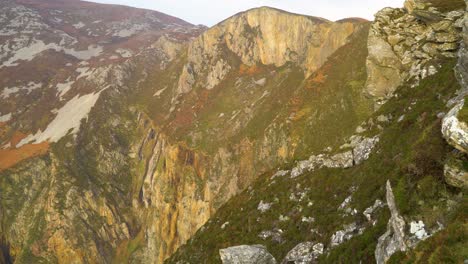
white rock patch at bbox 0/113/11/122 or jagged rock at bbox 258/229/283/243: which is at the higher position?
jagged rock at bbox 258/229/283/243

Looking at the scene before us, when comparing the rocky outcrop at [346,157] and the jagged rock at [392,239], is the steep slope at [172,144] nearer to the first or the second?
the rocky outcrop at [346,157]

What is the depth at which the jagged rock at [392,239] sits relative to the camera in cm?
1427

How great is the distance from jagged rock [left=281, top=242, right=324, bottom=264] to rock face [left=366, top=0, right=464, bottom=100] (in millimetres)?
19034

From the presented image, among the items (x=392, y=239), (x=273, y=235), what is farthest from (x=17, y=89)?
(x=392, y=239)

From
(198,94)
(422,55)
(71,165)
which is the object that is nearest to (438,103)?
(422,55)

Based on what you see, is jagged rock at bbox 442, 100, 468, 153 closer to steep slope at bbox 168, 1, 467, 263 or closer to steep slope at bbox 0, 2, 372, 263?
steep slope at bbox 168, 1, 467, 263

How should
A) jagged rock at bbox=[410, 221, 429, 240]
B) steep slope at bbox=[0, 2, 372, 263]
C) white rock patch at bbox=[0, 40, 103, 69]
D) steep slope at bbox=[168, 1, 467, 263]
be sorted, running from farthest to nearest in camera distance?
white rock patch at bbox=[0, 40, 103, 69] → steep slope at bbox=[0, 2, 372, 263] → steep slope at bbox=[168, 1, 467, 263] → jagged rock at bbox=[410, 221, 429, 240]

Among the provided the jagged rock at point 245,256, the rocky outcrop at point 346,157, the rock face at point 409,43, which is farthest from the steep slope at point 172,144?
the jagged rock at point 245,256

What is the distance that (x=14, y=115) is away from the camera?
5182 inches

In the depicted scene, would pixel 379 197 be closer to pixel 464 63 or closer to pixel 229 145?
pixel 464 63

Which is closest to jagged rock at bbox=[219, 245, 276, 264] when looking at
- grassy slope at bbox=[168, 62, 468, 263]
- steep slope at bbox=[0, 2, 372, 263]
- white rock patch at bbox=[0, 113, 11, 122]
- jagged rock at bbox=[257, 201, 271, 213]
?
grassy slope at bbox=[168, 62, 468, 263]

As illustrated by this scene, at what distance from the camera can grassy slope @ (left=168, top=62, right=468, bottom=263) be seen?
44.3 feet

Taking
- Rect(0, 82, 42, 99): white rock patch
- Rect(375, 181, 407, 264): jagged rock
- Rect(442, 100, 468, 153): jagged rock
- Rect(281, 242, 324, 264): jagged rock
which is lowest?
Rect(0, 82, 42, 99): white rock patch

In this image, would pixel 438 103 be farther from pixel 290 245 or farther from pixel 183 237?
pixel 183 237
